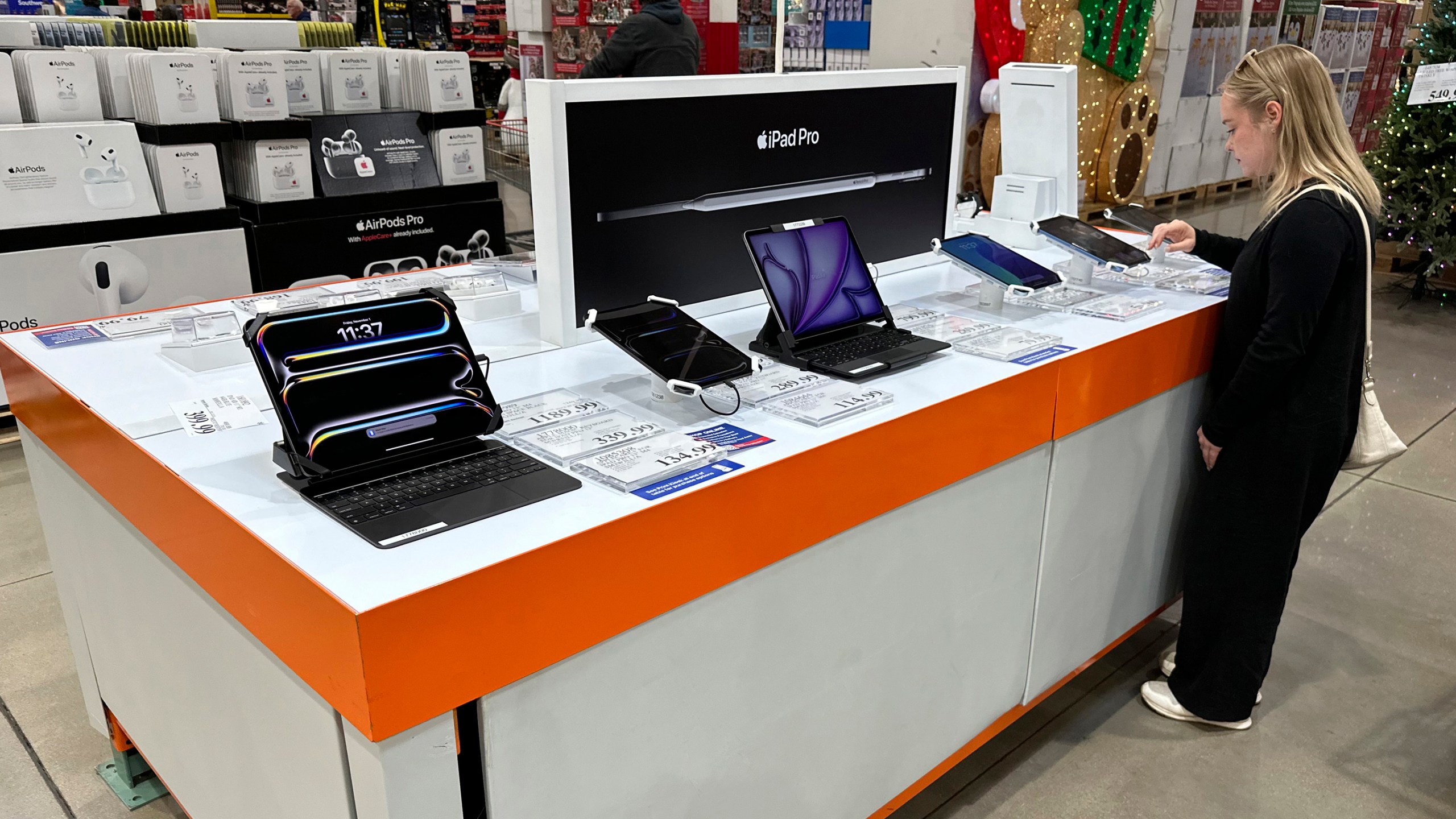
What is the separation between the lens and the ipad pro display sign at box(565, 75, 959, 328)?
2.02 metres

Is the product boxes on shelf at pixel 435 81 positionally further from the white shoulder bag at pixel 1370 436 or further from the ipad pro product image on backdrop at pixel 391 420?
the white shoulder bag at pixel 1370 436

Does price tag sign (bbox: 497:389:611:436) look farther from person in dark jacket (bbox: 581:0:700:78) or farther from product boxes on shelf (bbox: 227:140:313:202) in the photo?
person in dark jacket (bbox: 581:0:700:78)

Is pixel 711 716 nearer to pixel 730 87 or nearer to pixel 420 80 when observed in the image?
pixel 730 87

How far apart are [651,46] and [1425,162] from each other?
4611 millimetres

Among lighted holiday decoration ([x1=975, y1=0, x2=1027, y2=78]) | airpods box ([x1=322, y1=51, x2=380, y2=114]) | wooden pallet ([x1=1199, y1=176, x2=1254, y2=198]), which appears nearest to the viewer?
airpods box ([x1=322, y1=51, x2=380, y2=114])

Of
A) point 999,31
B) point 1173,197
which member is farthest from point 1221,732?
point 1173,197

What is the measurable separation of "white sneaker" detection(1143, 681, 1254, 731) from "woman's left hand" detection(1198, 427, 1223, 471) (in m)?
0.60

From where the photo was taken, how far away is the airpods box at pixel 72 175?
387cm

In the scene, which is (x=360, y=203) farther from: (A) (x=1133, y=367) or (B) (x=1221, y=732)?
(B) (x=1221, y=732)

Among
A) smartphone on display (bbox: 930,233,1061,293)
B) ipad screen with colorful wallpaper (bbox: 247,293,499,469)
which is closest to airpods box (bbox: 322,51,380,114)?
smartphone on display (bbox: 930,233,1061,293)

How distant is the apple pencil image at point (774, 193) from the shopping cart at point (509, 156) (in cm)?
188

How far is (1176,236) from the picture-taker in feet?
8.98

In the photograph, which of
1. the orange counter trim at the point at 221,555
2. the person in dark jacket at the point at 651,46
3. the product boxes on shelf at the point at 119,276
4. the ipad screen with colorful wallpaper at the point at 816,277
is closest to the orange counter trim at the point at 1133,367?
the ipad screen with colorful wallpaper at the point at 816,277

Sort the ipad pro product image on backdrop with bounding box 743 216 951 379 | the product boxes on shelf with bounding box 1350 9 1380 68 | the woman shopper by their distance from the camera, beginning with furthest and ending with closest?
the product boxes on shelf with bounding box 1350 9 1380 68, the woman shopper, the ipad pro product image on backdrop with bounding box 743 216 951 379
